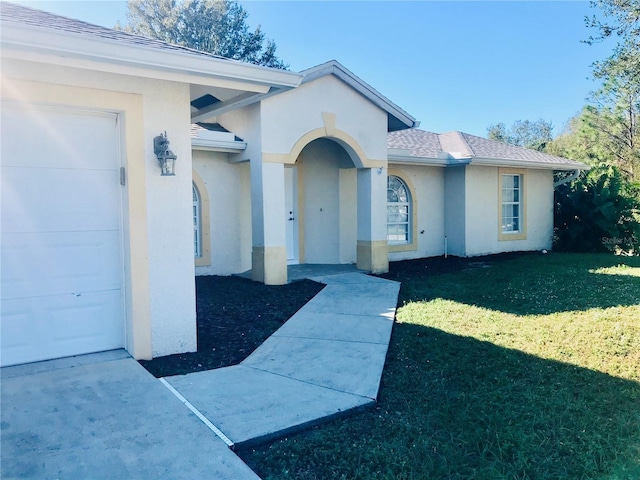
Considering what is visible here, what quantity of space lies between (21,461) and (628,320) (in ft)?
24.4

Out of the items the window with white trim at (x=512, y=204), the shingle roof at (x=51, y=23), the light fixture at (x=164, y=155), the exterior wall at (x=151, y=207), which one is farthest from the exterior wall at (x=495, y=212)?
the shingle roof at (x=51, y=23)

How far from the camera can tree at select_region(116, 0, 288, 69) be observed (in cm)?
2983

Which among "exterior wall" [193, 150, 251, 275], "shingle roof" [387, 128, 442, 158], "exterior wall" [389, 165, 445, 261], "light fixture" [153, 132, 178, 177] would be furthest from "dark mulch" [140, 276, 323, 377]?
"shingle roof" [387, 128, 442, 158]

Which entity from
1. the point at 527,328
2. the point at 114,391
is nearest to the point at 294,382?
the point at 114,391

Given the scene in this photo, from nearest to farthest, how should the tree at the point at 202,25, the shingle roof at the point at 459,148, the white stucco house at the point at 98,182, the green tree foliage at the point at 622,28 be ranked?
the white stucco house at the point at 98,182, the green tree foliage at the point at 622,28, the shingle roof at the point at 459,148, the tree at the point at 202,25

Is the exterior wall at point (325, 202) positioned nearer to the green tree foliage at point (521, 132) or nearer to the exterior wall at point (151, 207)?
the exterior wall at point (151, 207)

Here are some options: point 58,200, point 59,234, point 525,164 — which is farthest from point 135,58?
point 525,164

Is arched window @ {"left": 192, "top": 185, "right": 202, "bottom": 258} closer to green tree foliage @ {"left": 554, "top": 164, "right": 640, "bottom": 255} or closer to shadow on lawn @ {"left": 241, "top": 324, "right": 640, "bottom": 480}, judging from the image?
shadow on lawn @ {"left": 241, "top": 324, "right": 640, "bottom": 480}

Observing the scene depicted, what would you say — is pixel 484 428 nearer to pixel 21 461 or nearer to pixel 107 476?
pixel 107 476

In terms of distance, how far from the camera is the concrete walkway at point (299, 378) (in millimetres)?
3871

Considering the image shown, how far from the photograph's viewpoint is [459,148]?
14.9m

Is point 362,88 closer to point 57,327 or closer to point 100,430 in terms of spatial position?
point 57,327

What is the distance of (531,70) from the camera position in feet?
105

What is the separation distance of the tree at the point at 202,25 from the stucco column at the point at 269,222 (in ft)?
73.5
